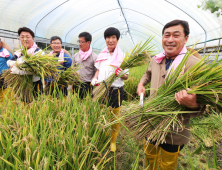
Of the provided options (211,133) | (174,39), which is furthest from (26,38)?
(211,133)

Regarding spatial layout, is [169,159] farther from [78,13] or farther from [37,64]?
[78,13]

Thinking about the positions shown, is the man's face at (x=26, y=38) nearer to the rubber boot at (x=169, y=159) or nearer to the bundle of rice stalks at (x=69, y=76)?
the bundle of rice stalks at (x=69, y=76)

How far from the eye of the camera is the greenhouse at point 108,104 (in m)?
0.78

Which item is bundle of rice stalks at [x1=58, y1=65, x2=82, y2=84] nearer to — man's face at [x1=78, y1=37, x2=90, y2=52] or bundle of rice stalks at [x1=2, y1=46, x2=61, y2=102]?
bundle of rice stalks at [x1=2, y1=46, x2=61, y2=102]

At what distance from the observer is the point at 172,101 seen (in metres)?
0.91

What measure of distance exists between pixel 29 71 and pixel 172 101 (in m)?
1.67

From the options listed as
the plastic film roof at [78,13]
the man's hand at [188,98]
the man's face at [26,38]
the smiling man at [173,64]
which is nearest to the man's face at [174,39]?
the smiling man at [173,64]

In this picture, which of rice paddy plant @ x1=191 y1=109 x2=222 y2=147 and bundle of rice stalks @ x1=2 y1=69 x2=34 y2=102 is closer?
bundle of rice stalks @ x1=2 y1=69 x2=34 y2=102

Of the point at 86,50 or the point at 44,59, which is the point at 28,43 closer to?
the point at 44,59

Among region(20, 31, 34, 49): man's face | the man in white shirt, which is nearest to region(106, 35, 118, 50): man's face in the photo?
the man in white shirt

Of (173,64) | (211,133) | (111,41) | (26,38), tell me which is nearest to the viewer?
(173,64)

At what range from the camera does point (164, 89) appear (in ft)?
3.31

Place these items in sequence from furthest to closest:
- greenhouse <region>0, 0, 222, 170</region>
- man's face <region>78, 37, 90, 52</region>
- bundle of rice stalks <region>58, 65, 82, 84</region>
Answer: man's face <region>78, 37, 90, 52</region> → bundle of rice stalks <region>58, 65, 82, 84</region> → greenhouse <region>0, 0, 222, 170</region>

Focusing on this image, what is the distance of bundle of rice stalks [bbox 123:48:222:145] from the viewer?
2.59 ft
